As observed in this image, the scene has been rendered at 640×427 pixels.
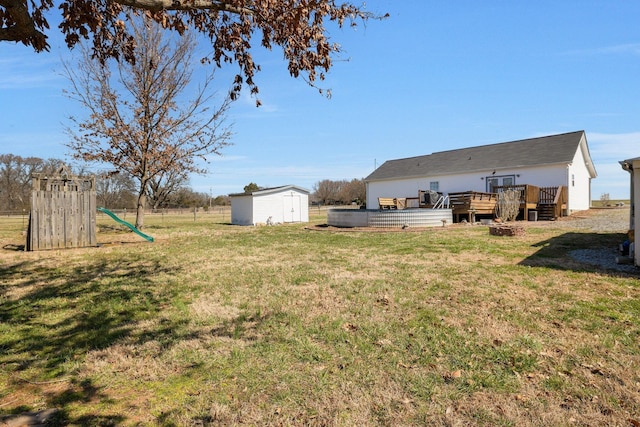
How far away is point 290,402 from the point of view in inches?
102

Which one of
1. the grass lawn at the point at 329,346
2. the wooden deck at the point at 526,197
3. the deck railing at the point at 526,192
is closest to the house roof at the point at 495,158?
the deck railing at the point at 526,192

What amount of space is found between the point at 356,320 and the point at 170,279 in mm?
3948

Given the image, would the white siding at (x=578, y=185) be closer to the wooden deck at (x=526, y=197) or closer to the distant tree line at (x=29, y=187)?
the wooden deck at (x=526, y=197)

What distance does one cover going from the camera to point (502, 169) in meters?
25.5

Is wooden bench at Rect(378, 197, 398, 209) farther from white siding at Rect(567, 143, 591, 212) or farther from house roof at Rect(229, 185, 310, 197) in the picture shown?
white siding at Rect(567, 143, 591, 212)

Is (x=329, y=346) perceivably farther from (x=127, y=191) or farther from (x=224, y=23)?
(x=127, y=191)

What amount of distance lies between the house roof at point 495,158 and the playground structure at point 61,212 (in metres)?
24.5

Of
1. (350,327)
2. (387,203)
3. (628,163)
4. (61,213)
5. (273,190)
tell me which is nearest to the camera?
(350,327)

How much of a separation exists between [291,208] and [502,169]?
1556 centimetres

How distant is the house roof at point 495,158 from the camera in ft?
78.6

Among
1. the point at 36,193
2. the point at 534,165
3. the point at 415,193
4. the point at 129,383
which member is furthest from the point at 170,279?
the point at 415,193

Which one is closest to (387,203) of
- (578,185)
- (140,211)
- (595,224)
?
(595,224)

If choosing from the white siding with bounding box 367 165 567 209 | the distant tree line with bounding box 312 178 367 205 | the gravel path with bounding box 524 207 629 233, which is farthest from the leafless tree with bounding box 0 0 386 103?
the distant tree line with bounding box 312 178 367 205

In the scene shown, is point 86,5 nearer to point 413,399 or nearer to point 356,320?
point 356,320
